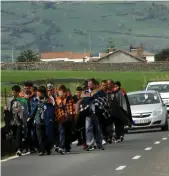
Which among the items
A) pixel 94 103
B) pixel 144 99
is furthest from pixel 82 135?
pixel 144 99

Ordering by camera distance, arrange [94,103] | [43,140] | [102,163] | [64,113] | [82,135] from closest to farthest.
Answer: [102,163] < [43,140] < [64,113] < [94,103] < [82,135]

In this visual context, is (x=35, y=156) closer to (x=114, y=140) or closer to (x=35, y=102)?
(x=35, y=102)

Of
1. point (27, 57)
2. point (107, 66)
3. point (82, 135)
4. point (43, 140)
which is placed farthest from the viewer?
point (27, 57)

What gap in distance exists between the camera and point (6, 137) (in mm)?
22359

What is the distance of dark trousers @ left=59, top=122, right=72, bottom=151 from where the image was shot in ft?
71.4

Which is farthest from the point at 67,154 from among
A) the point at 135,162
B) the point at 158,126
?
the point at 158,126

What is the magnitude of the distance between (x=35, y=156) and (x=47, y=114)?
107 centimetres

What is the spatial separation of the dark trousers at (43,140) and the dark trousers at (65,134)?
0.96 ft

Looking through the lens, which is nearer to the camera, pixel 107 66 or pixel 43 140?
pixel 43 140

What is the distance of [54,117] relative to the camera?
21781mm

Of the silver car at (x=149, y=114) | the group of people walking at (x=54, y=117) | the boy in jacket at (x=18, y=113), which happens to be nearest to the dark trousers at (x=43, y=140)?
the group of people walking at (x=54, y=117)

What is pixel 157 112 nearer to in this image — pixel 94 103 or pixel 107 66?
pixel 94 103

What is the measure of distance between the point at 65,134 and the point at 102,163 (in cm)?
358

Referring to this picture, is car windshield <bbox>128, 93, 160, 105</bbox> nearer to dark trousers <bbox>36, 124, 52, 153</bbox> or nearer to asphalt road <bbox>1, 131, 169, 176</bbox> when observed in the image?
asphalt road <bbox>1, 131, 169, 176</bbox>
